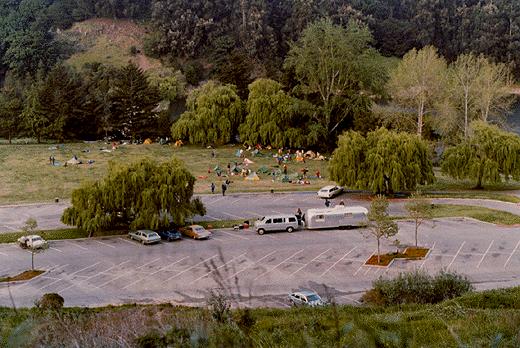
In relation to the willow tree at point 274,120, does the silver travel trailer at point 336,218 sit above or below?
below

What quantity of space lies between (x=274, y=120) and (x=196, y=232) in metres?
29.9

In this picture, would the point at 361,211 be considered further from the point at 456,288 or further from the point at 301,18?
the point at 301,18

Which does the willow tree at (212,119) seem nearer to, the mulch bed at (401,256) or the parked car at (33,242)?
the parked car at (33,242)

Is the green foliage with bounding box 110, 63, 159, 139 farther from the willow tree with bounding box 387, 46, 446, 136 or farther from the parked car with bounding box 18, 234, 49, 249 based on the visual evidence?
the parked car with bounding box 18, 234, 49, 249

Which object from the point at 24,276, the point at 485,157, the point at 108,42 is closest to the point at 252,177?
the point at 485,157

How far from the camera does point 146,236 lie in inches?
1299

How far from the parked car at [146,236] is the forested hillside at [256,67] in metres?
29.9

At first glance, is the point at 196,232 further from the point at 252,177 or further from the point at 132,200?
the point at 252,177

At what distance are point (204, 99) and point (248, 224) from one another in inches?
1237

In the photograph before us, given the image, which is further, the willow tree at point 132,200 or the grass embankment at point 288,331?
the willow tree at point 132,200

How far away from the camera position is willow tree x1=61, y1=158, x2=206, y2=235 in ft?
113

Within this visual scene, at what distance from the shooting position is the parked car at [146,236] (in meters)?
32.9

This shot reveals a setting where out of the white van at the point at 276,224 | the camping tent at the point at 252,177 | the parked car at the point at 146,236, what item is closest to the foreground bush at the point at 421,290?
the white van at the point at 276,224

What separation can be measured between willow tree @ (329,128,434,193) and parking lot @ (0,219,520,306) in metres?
6.98
